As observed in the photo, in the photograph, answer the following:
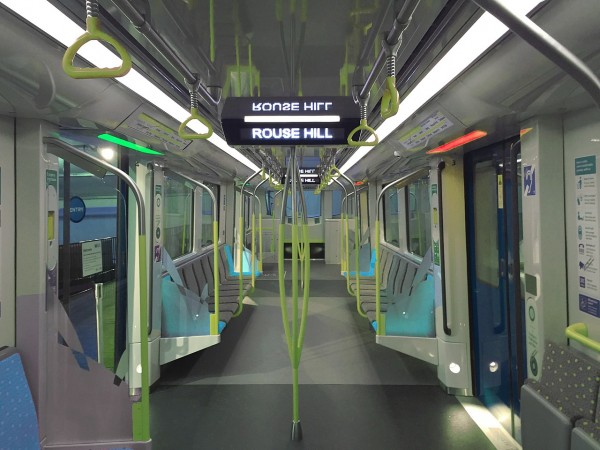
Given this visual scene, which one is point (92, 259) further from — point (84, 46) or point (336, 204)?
point (336, 204)

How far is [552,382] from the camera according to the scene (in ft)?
6.41

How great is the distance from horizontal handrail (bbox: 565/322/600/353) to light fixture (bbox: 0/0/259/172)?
264cm

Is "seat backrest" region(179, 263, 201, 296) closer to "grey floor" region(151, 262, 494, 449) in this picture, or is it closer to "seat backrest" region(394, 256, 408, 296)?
"grey floor" region(151, 262, 494, 449)

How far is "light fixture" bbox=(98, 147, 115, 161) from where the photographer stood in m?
3.20

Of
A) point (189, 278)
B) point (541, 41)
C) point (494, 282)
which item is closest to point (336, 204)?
point (189, 278)

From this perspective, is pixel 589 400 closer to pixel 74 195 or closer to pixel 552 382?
pixel 552 382

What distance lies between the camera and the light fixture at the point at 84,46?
1.27 metres

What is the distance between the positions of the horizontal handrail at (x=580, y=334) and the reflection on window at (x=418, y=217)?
280 centimetres

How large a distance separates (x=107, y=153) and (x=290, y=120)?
83.3 inches

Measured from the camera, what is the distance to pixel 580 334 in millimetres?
1942

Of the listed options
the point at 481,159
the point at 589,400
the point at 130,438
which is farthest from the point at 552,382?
the point at 130,438

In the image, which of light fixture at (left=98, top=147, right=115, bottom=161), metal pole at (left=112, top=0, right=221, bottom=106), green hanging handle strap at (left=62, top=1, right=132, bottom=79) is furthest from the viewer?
light fixture at (left=98, top=147, right=115, bottom=161)

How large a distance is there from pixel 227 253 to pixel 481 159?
17.8 ft

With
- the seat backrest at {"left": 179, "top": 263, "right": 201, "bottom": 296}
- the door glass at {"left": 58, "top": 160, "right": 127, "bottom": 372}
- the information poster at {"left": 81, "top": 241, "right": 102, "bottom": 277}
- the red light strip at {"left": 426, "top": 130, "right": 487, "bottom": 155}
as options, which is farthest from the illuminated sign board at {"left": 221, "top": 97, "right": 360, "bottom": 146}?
the seat backrest at {"left": 179, "top": 263, "right": 201, "bottom": 296}
